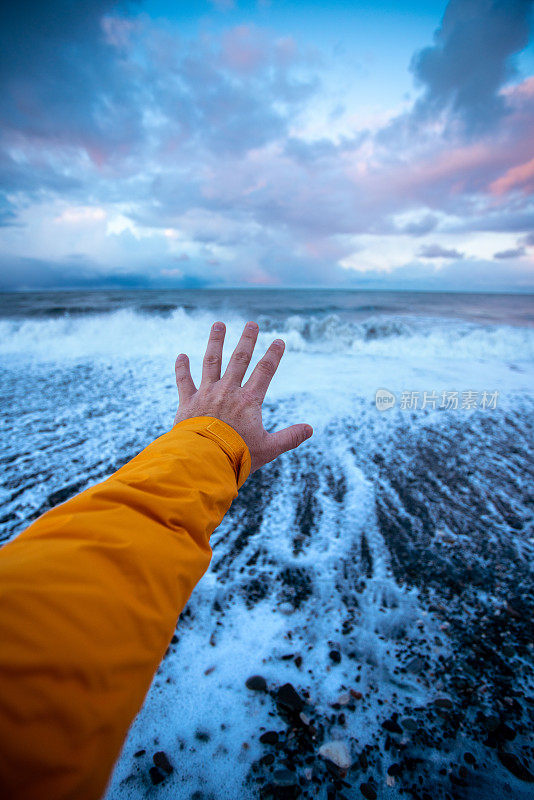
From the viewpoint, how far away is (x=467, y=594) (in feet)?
7.30

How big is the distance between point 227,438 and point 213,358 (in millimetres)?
609

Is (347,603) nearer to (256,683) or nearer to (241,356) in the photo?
(256,683)

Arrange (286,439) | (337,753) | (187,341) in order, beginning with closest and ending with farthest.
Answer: (337,753), (286,439), (187,341)

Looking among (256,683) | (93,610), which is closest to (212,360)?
(93,610)

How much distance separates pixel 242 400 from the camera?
5.31 feet

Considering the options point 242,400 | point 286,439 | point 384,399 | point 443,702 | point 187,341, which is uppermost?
point 242,400

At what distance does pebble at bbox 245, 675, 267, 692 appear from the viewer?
5.42 feet

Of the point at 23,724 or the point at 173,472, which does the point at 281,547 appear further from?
the point at 23,724

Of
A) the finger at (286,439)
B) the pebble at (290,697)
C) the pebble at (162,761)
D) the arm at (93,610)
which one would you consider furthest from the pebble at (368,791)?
the finger at (286,439)

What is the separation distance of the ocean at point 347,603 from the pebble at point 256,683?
26 mm

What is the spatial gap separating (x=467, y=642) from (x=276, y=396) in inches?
178

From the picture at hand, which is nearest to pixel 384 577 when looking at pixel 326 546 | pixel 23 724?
pixel 326 546

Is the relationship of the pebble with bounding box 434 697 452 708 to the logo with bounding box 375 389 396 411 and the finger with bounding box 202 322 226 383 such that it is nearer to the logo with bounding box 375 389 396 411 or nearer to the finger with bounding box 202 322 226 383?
the finger with bounding box 202 322 226 383

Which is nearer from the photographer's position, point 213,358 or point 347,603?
point 213,358
